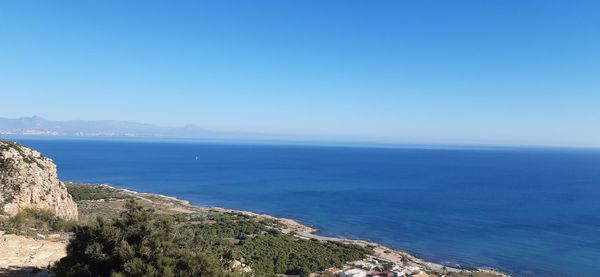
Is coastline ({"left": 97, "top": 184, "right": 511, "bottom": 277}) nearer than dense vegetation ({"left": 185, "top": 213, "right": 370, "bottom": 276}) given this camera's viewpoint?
No

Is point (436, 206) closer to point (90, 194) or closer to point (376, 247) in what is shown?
point (376, 247)

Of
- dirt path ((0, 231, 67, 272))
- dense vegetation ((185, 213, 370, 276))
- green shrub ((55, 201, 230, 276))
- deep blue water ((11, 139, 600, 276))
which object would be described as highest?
green shrub ((55, 201, 230, 276))

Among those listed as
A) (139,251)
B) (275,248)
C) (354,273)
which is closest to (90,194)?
(275,248)

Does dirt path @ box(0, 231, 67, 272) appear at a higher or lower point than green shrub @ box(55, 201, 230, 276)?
lower

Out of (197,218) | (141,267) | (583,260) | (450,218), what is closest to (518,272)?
(583,260)

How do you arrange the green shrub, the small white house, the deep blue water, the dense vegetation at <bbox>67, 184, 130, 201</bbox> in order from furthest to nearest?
the dense vegetation at <bbox>67, 184, 130, 201</bbox> → the deep blue water → the small white house → the green shrub

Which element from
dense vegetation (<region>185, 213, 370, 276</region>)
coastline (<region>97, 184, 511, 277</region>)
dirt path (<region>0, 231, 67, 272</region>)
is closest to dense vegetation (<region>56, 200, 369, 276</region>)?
dirt path (<region>0, 231, 67, 272</region>)

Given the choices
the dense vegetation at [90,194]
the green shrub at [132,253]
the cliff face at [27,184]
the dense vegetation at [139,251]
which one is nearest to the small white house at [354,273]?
the cliff face at [27,184]

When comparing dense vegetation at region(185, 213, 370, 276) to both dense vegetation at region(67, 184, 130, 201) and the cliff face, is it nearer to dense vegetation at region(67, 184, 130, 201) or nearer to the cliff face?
the cliff face
